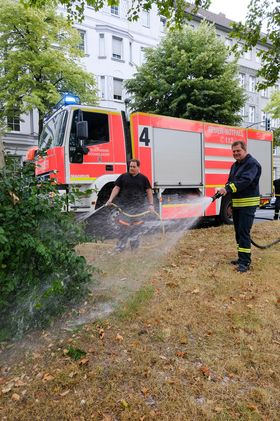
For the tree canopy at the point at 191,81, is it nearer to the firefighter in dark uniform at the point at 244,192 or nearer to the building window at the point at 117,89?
the building window at the point at 117,89

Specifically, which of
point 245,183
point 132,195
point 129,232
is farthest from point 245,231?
point 129,232

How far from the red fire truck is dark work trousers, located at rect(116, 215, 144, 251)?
2.46ft

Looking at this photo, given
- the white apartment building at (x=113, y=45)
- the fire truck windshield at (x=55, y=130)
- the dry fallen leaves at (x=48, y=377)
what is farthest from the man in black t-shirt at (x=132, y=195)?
the white apartment building at (x=113, y=45)

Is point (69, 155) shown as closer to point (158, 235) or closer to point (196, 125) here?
point (158, 235)

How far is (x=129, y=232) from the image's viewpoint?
609 cm

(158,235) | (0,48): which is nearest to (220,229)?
(158,235)

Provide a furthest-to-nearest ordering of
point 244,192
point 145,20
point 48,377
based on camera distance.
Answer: point 145,20
point 244,192
point 48,377

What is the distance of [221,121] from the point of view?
17766 mm

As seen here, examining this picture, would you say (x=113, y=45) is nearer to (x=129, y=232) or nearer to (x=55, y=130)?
(x=55, y=130)

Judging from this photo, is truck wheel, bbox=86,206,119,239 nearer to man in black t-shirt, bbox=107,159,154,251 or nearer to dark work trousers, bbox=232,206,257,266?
man in black t-shirt, bbox=107,159,154,251

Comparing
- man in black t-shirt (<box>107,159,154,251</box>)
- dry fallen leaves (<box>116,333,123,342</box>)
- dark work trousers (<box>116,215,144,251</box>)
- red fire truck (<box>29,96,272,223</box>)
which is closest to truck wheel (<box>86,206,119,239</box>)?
red fire truck (<box>29,96,272,223</box>)

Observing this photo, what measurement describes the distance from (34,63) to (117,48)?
14146 millimetres

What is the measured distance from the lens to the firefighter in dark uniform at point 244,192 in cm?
451

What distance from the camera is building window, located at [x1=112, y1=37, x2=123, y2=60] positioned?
27.1 metres
